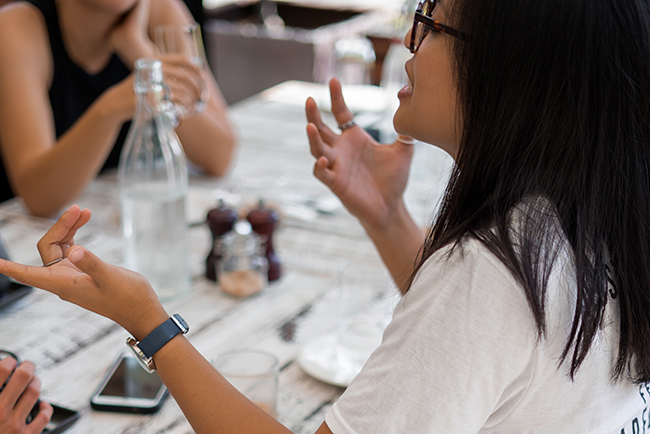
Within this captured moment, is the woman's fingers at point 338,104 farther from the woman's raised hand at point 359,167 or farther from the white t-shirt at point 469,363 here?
the white t-shirt at point 469,363

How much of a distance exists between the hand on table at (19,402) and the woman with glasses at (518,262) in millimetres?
126

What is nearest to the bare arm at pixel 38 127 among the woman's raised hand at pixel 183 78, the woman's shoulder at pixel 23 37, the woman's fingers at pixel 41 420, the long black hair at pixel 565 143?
the woman's shoulder at pixel 23 37

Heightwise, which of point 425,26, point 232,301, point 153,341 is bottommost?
point 232,301

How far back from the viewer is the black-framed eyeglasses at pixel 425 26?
0.67 meters

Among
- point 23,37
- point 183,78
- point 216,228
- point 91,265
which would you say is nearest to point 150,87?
point 183,78

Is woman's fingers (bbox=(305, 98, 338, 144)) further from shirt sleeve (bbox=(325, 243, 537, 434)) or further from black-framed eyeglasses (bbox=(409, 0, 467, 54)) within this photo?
shirt sleeve (bbox=(325, 243, 537, 434))

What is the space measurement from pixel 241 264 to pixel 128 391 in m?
0.33

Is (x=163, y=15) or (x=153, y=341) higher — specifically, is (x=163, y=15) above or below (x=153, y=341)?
above

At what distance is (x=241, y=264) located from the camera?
1.14 m

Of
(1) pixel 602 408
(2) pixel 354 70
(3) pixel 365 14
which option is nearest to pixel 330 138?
(1) pixel 602 408

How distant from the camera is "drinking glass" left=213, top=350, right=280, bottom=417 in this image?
0.82m

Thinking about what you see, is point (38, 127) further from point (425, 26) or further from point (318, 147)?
point (425, 26)

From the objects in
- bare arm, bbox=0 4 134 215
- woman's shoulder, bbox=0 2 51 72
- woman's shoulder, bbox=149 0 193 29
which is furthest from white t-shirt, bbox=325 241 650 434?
woman's shoulder, bbox=149 0 193 29

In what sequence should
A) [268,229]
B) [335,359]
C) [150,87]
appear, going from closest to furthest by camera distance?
[335,359]
[150,87]
[268,229]
